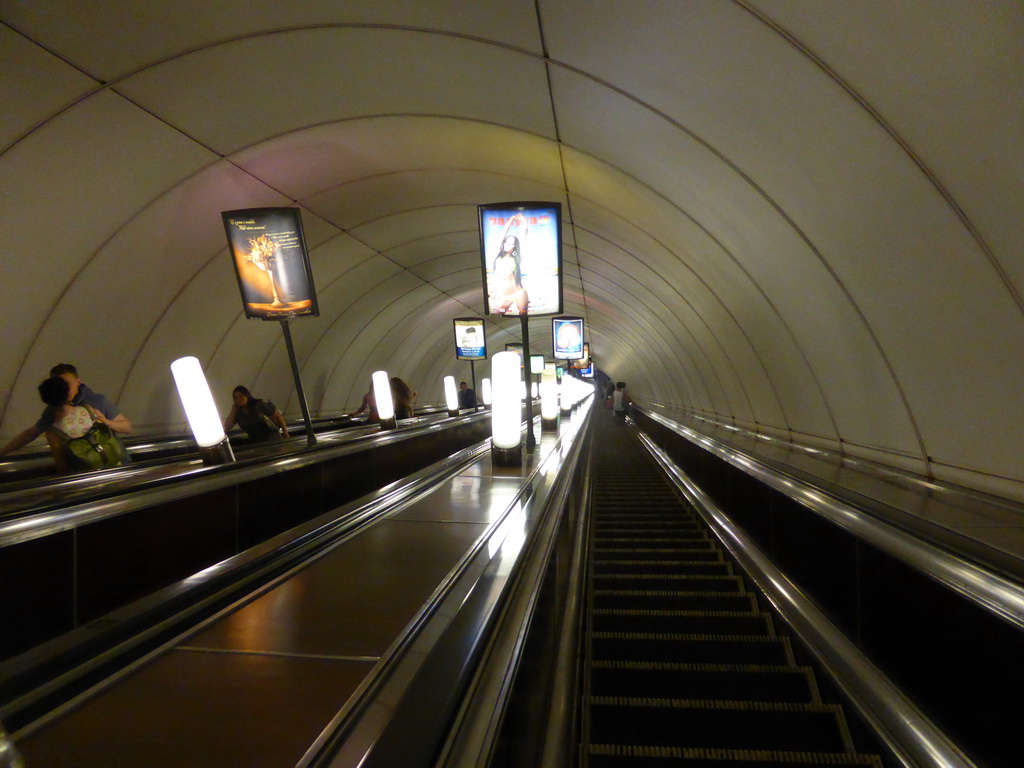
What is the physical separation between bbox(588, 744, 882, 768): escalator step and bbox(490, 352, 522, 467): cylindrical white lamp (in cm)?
512

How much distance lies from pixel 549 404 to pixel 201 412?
11321mm

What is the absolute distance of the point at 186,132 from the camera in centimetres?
789

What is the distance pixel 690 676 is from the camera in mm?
4059

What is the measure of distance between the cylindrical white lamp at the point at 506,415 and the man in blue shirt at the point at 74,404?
4070 millimetres

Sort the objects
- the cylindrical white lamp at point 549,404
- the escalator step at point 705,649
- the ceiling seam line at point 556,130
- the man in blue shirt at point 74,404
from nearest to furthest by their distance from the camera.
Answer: the escalator step at point 705,649 < the man in blue shirt at point 74,404 < the ceiling seam line at point 556,130 < the cylindrical white lamp at point 549,404

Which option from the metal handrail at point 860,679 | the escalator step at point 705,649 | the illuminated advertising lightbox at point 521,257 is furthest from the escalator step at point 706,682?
the illuminated advertising lightbox at point 521,257

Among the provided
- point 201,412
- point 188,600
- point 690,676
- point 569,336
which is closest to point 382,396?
point 201,412

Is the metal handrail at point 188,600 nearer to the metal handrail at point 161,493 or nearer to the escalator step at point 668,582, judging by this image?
the metal handrail at point 161,493

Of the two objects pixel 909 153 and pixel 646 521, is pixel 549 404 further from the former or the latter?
pixel 909 153

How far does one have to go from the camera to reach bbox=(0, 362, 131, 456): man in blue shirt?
16.4ft

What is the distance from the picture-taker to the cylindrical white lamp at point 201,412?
5.25 meters

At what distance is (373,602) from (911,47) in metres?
4.15

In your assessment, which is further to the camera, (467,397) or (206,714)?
(467,397)

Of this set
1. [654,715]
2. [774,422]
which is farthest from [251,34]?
[774,422]
